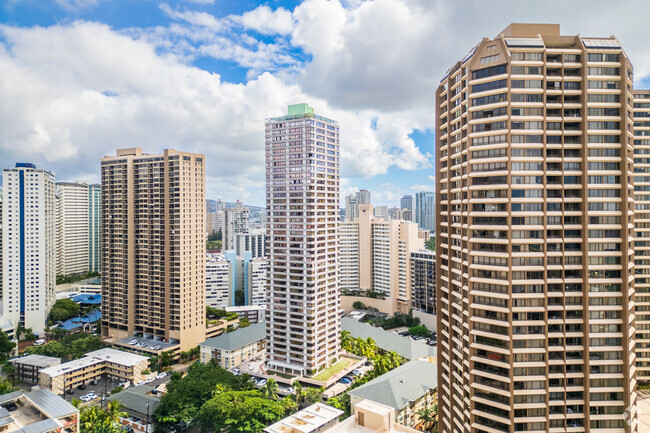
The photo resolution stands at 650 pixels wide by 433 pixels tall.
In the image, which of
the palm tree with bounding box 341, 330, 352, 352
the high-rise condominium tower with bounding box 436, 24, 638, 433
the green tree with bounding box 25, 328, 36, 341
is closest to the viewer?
the high-rise condominium tower with bounding box 436, 24, 638, 433

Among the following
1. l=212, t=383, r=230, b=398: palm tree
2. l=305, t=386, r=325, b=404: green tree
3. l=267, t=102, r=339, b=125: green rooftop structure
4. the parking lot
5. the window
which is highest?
l=267, t=102, r=339, b=125: green rooftop structure

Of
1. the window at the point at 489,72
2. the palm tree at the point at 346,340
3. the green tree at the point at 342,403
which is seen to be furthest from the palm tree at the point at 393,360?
the window at the point at 489,72

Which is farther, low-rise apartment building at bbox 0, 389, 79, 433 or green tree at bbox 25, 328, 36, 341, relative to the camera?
green tree at bbox 25, 328, 36, 341

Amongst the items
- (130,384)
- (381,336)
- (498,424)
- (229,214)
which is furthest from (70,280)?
(498,424)

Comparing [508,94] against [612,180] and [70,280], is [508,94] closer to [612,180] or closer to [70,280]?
[612,180]

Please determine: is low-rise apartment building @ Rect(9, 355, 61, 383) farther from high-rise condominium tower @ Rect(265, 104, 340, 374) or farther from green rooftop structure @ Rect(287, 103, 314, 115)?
green rooftop structure @ Rect(287, 103, 314, 115)

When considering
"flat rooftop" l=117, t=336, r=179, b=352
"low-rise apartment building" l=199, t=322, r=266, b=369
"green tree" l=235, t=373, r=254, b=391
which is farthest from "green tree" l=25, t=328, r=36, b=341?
"green tree" l=235, t=373, r=254, b=391

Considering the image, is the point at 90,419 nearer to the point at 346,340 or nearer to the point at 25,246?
the point at 346,340
